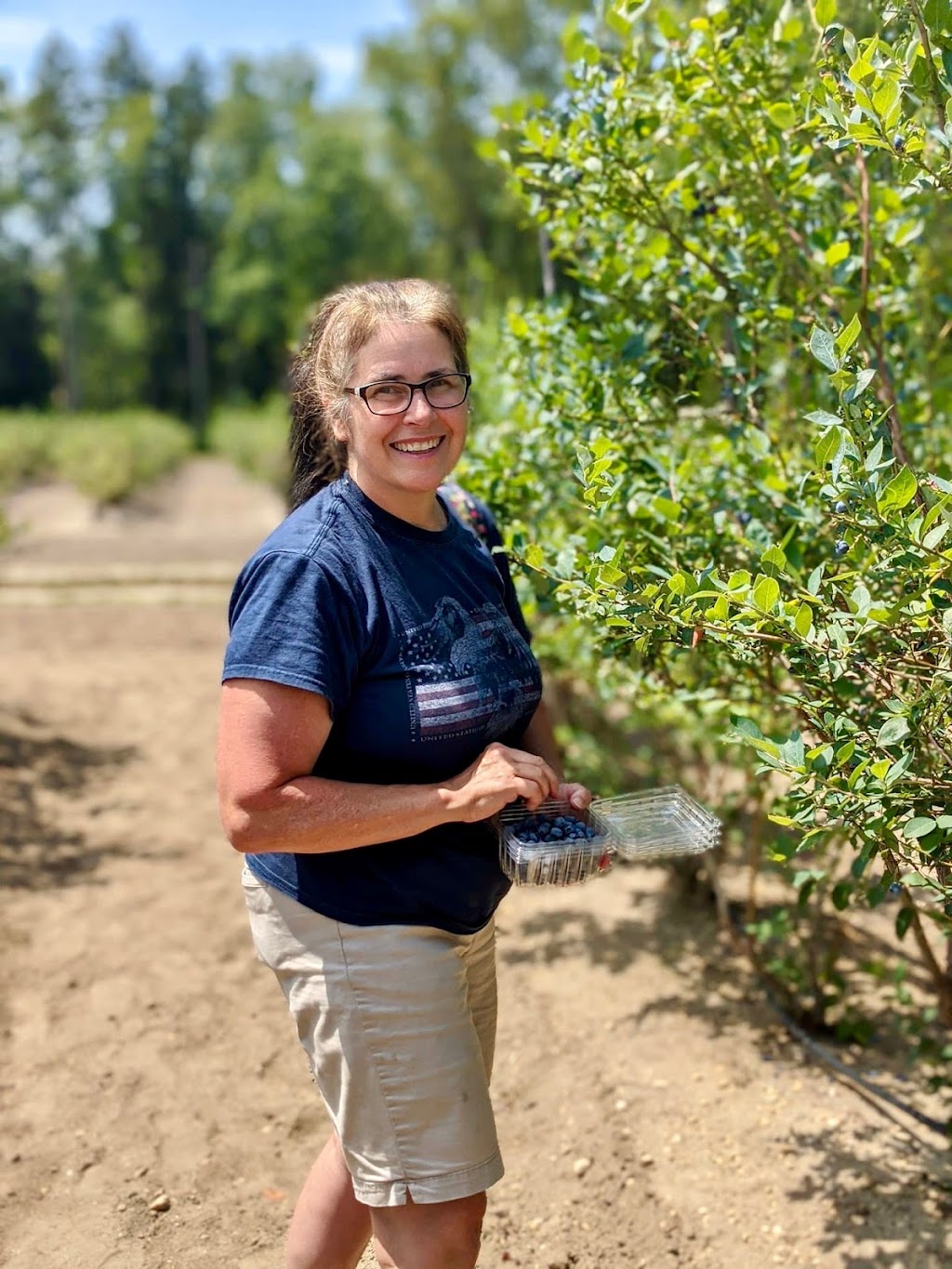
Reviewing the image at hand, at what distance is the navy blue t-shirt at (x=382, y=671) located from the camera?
1729 mm

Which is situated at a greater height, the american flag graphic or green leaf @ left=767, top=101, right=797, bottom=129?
green leaf @ left=767, top=101, right=797, bottom=129

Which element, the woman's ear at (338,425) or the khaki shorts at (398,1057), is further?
the woman's ear at (338,425)

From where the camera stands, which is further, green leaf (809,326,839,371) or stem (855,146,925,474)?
stem (855,146,925,474)

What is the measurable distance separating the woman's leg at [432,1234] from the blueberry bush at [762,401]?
30.6 inches

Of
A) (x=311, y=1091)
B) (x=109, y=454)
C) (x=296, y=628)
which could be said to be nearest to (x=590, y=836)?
(x=296, y=628)

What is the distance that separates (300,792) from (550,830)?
43 cm

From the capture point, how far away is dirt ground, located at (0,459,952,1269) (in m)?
2.65

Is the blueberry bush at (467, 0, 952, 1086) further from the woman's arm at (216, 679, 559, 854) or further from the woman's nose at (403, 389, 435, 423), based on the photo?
the woman's arm at (216, 679, 559, 854)

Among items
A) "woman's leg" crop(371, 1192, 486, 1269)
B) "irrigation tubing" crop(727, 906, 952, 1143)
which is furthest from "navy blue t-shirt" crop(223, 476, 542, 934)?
"irrigation tubing" crop(727, 906, 952, 1143)

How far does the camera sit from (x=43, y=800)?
5.24 m

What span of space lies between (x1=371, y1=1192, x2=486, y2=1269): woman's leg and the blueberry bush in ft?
2.55

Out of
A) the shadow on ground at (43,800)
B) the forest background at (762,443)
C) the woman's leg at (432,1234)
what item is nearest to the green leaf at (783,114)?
the forest background at (762,443)

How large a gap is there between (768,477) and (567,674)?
7.28 ft

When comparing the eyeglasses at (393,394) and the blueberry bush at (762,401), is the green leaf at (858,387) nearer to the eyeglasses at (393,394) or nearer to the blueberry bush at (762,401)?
the blueberry bush at (762,401)
